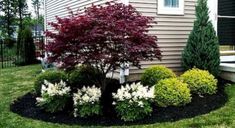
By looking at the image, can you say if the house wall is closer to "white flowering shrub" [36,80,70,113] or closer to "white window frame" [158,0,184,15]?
"white window frame" [158,0,184,15]

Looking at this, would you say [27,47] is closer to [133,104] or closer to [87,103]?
[87,103]

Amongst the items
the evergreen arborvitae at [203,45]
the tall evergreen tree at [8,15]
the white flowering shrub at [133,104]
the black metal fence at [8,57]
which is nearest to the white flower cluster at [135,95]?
the white flowering shrub at [133,104]

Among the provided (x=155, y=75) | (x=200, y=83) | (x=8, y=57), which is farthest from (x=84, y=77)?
(x=8, y=57)

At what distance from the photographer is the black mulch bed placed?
602 centimetres

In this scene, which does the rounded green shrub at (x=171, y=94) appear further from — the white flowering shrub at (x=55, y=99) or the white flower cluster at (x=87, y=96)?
the white flowering shrub at (x=55, y=99)

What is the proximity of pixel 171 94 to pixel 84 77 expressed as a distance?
1.99 m

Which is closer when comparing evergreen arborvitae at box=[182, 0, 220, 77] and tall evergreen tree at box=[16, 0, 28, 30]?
evergreen arborvitae at box=[182, 0, 220, 77]

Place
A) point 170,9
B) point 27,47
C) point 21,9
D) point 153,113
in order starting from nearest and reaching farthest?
point 153,113 → point 170,9 → point 27,47 → point 21,9

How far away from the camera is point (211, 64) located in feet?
26.8

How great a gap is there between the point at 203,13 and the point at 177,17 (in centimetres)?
83

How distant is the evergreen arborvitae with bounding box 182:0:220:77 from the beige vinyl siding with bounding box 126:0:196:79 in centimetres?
66

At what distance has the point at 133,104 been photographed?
603cm

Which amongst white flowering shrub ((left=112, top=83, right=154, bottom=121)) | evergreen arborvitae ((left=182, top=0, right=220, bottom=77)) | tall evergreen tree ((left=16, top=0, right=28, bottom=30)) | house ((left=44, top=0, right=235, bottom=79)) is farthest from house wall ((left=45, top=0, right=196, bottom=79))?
tall evergreen tree ((left=16, top=0, right=28, bottom=30))

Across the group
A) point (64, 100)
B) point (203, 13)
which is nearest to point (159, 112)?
point (64, 100)
